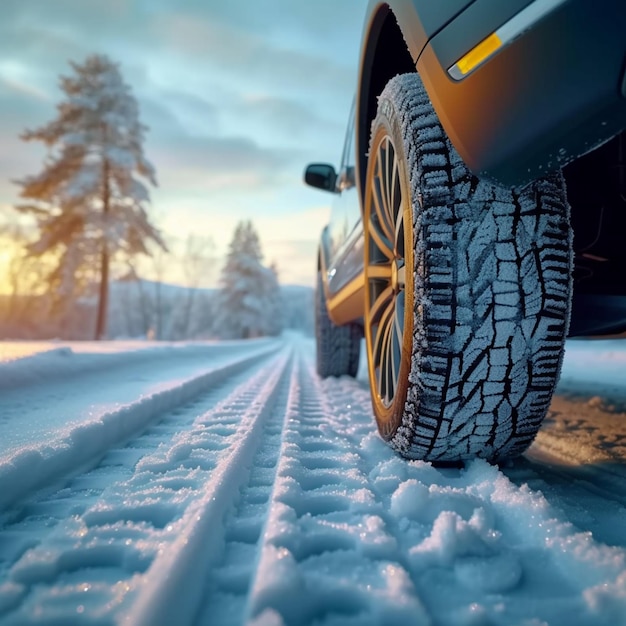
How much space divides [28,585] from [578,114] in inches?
54.2

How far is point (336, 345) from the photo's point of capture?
4.04 meters

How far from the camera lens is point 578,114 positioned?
87 centimetres

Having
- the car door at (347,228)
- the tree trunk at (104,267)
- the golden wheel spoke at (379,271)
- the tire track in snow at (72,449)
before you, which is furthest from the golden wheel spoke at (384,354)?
the tree trunk at (104,267)

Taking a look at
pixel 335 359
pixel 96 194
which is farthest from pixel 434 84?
pixel 96 194

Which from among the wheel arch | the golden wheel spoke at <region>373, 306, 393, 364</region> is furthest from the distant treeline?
the golden wheel spoke at <region>373, 306, 393, 364</region>

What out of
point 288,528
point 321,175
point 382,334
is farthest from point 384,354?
point 321,175

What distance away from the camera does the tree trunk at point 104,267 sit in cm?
1546

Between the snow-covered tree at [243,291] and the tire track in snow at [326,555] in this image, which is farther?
the snow-covered tree at [243,291]

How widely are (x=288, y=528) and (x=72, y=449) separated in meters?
0.82

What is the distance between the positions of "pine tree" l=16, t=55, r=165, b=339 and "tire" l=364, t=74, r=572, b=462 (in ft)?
53.7

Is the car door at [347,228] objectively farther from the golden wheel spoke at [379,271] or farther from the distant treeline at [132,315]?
the distant treeline at [132,315]

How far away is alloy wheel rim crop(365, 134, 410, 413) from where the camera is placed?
1487 millimetres

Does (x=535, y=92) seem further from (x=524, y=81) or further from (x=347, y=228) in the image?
(x=347, y=228)

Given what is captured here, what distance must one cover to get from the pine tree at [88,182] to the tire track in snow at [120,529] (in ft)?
51.9
